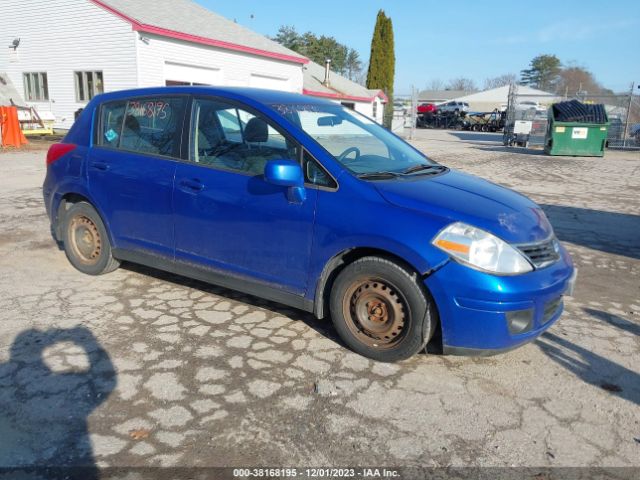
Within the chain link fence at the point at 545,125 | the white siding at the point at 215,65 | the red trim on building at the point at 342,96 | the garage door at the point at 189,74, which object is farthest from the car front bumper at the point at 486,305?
the red trim on building at the point at 342,96

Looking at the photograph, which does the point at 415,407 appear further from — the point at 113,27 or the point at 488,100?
the point at 488,100

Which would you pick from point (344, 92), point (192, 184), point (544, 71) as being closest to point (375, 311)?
point (192, 184)

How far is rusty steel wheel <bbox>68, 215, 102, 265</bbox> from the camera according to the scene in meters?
4.91

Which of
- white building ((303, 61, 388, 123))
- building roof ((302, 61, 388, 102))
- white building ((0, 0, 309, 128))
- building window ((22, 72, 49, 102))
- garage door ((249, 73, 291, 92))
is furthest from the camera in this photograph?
white building ((303, 61, 388, 123))

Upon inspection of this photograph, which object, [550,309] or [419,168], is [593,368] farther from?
[419,168]

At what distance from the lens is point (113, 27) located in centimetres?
1786

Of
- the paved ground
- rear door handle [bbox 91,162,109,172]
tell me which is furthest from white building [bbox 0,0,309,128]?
the paved ground

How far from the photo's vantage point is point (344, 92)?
34.2 meters

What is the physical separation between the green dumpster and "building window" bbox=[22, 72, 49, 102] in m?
19.7

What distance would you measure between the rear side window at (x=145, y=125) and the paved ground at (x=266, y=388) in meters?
1.28

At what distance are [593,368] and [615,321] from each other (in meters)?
1.03

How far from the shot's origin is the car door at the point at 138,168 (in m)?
4.19

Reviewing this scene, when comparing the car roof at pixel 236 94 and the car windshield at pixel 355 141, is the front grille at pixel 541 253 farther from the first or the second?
the car roof at pixel 236 94

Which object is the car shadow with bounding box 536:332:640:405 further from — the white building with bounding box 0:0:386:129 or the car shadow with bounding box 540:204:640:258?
the white building with bounding box 0:0:386:129
